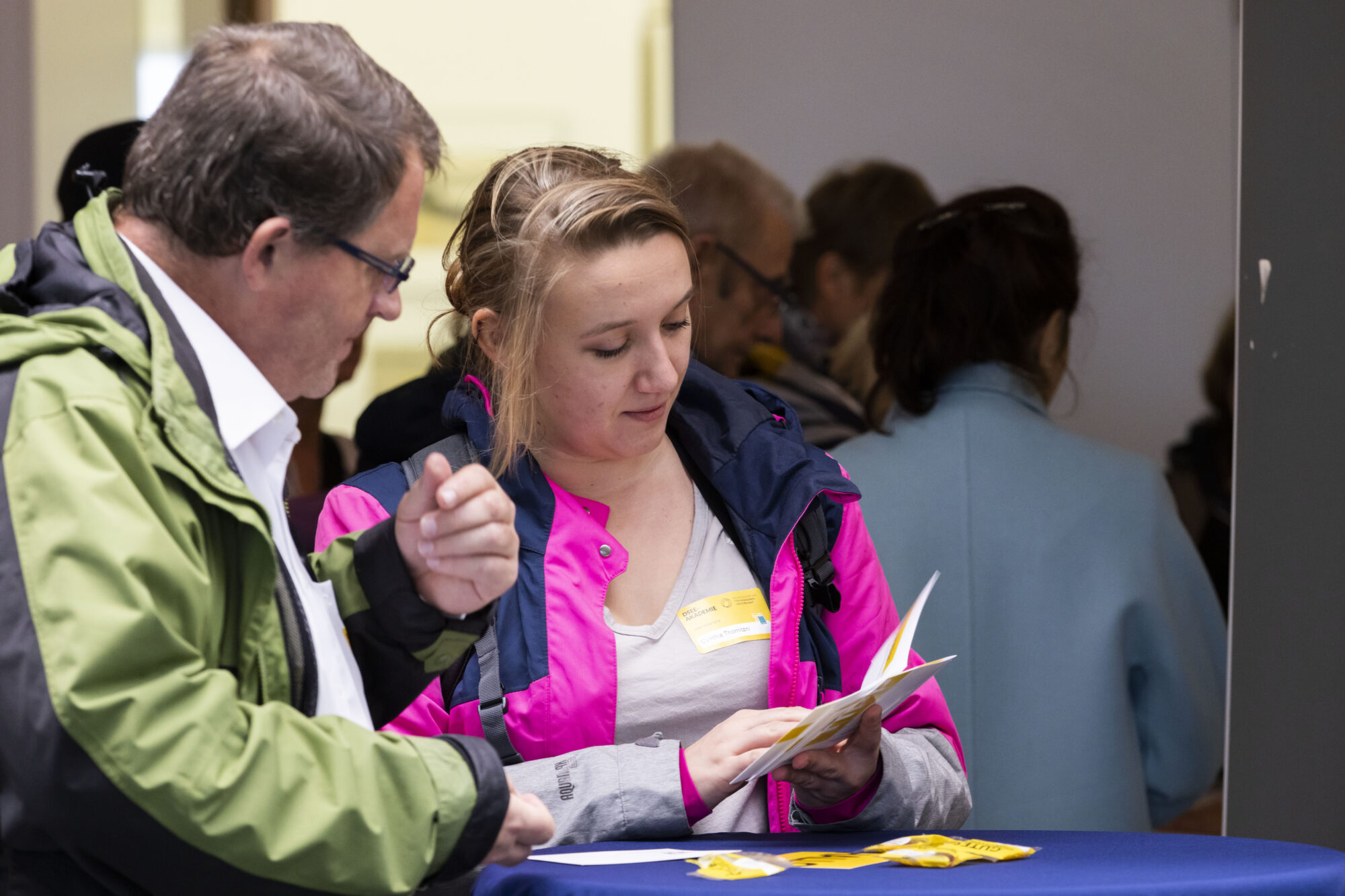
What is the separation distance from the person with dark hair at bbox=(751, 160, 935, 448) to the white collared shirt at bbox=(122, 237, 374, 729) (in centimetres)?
193

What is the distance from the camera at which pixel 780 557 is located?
199 cm

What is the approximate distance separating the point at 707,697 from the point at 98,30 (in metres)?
2.39

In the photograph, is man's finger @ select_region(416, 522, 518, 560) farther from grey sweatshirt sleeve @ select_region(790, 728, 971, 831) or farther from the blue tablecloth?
grey sweatshirt sleeve @ select_region(790, 728, 971, 831)

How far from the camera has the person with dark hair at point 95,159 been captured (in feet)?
10.1

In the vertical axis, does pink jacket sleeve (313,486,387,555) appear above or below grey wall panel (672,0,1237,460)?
below

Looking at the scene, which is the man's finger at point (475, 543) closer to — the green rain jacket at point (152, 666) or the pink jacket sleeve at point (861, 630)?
the green rain jacket at point (152, 666)

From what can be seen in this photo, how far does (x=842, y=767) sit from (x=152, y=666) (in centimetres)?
98

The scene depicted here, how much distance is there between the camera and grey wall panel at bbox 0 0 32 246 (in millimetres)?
3221

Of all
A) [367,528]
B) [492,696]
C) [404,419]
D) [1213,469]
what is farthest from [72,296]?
[1213,469]

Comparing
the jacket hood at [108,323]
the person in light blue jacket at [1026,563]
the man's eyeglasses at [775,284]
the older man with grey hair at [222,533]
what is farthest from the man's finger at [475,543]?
the man's eyeglasses at [775,284]

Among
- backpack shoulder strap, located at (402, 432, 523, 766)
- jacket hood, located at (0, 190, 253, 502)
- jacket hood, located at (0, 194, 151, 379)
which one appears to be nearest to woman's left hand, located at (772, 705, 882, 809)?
backpack shoulder strap, located at (402, 432, 523, 766)

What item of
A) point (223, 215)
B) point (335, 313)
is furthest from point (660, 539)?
point (223, 215)

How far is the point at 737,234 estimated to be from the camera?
3.24m

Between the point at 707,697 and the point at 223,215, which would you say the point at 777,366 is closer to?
the point at 707,697
